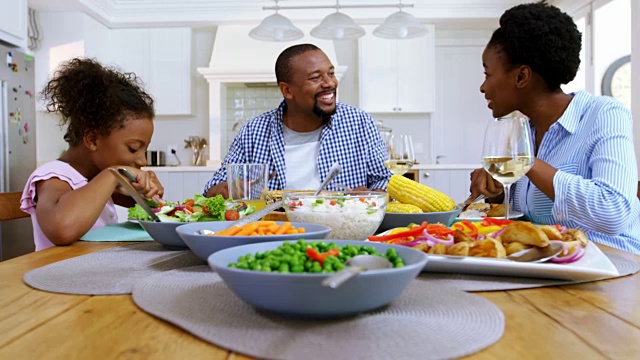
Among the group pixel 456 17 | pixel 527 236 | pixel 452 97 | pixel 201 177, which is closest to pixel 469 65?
pixel 452 97

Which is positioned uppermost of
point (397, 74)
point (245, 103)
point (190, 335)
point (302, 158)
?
point (397, 74)

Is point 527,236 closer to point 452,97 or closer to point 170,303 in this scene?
point 170,303

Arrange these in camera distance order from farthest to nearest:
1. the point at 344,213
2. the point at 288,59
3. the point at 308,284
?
the point at 288,59 → the point at 344,213 → the point at 308,284

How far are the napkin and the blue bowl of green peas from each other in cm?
68

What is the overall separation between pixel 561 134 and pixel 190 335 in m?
1.32

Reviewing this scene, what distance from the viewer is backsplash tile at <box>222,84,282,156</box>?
228 inches

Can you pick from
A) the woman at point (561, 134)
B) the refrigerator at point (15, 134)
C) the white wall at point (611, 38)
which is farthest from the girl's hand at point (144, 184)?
the white wall at point (611, 38)

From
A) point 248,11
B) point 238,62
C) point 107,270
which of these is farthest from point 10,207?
point 248,11

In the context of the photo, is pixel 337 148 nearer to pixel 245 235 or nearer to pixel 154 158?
pixel 245 235

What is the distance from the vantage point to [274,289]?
49cm

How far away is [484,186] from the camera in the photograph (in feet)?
5.06

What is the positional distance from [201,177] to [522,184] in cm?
373

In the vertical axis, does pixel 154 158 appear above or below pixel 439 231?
above

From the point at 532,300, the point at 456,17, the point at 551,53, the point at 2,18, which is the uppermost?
the point at 456,17
